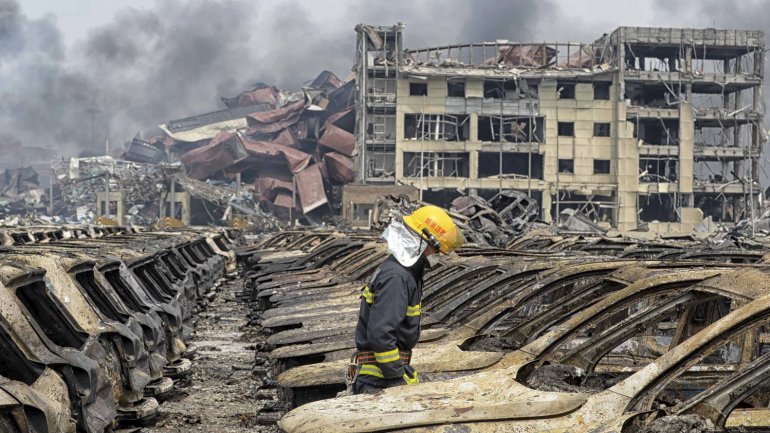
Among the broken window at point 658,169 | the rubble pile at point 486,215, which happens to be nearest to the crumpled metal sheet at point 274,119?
the broken window at point 658,169

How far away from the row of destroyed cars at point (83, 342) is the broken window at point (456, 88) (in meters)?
56.9

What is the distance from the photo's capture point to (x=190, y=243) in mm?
24141

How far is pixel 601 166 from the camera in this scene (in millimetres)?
70938

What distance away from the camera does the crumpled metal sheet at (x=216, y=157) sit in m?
78.9

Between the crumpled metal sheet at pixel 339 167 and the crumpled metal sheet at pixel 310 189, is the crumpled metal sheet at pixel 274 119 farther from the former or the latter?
the crumpled metal sheet at pixel 310 189

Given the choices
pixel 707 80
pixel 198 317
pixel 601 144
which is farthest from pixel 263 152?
pixel 198 317

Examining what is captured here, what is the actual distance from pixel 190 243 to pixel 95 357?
53.0 feet

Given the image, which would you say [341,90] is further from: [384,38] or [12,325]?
[12,325]

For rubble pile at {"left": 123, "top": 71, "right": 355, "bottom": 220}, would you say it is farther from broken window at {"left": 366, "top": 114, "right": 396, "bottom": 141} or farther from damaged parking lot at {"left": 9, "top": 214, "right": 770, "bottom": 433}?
damaged parking lot at {"left": 9, "top": 214, "right": 770, "bottom": 433}

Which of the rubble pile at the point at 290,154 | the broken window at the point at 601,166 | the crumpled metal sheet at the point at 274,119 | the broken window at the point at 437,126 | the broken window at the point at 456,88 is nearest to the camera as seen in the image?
the broken window at the point at 437,126

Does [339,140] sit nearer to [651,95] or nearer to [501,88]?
[501,88]

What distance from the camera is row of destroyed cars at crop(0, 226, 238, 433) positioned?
671 centimetres

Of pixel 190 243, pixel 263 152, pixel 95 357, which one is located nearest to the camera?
pixel 95 357

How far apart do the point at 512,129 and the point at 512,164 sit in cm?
239
